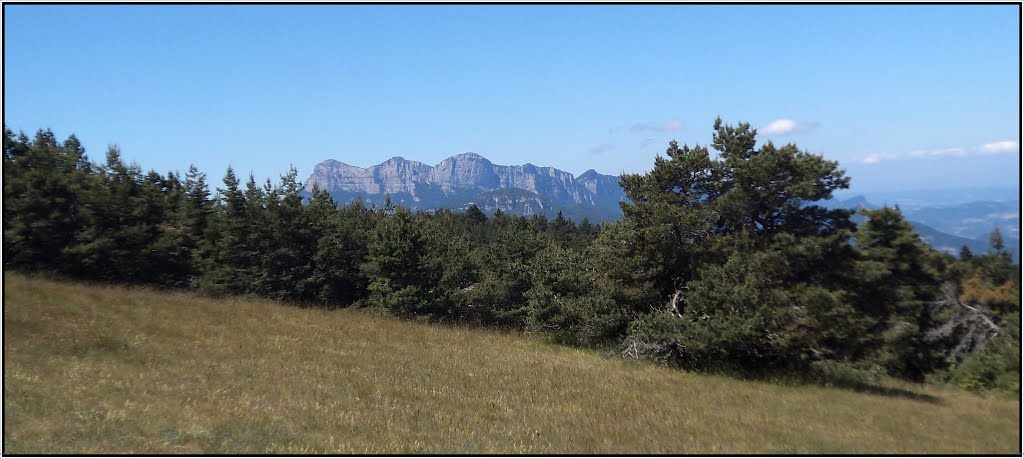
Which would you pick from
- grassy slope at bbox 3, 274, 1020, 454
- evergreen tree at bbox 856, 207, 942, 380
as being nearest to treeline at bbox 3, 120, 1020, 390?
evergreen tree at bbox 856, 207, 942, 380

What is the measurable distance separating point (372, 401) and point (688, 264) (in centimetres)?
1243

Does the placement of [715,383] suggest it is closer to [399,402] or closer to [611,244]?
[611,244]

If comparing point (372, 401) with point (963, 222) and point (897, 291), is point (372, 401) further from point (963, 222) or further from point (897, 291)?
point (963, 222)

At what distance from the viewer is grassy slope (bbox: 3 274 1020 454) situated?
8.63 metres

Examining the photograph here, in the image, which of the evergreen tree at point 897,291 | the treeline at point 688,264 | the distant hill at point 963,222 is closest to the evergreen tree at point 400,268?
the treeline at point 688,264

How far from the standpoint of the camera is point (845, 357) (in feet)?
56.0

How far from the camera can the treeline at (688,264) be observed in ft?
52.9

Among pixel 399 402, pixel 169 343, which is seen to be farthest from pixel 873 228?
pixel 169 343

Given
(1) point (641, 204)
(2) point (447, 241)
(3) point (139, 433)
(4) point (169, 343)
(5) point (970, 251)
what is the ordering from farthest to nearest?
(2) point (447, 241) < (1) point (641, 204) < (5) point (970, 251) < (4) point (169, 343) < (3) point (139, 433)

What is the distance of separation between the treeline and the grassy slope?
66.5 inches

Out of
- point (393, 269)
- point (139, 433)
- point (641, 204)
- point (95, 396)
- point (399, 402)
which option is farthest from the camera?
point (393, 269)

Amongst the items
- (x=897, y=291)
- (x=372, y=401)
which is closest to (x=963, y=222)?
(x=897, y=291)

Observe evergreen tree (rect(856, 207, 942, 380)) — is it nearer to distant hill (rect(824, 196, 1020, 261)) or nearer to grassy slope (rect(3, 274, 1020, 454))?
distant hill (rect(824, 196, 1020, 261))

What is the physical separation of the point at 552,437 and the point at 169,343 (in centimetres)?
1116
